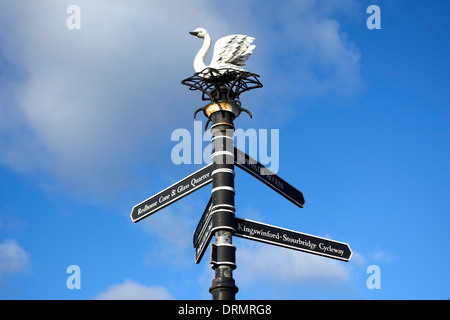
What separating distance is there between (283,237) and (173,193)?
2.26 m

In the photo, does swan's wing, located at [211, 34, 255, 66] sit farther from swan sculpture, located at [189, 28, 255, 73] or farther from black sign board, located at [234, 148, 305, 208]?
black sign board, located at [234, 148, 305, 208]

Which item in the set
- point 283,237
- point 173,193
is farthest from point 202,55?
point 283,237

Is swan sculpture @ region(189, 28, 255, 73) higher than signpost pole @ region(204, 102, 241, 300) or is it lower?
higher

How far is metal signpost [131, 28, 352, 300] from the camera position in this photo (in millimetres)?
11234

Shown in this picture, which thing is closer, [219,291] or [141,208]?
[219,291]

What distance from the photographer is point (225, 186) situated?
11.7 meters

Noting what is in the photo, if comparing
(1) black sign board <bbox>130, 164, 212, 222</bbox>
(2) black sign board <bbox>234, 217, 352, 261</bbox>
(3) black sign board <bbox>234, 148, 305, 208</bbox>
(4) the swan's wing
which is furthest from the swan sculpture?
(2) black sign board <bbox>234, 217, 352, 261</bbox>

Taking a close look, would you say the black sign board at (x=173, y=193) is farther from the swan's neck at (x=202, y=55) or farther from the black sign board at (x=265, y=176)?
the swan's neck at (x=202, y=55)
